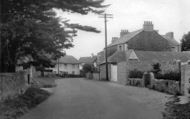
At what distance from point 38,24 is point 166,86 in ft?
35.1

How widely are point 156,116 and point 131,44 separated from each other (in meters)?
39.2

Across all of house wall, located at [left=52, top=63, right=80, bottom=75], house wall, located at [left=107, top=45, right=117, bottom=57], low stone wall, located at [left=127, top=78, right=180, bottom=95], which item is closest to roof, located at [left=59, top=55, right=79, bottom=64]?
house wall, located at [left=52, top=63, right=80, bottom=75]

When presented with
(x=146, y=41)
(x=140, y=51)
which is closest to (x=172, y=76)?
(x=140, y=51)

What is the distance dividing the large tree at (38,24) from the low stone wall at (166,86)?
7.35m

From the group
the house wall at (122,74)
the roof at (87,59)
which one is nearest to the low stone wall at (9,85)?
the house wall at (122,74)

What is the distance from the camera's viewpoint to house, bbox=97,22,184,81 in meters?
33.2

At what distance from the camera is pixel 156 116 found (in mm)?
10227

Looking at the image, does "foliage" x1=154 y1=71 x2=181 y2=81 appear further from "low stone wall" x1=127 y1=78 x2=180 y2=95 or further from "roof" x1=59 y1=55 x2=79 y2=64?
"roof" x1=59 y1=55 x2=79 y2=64

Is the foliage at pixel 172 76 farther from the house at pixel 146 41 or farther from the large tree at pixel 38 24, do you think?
the house at pixel 146 41

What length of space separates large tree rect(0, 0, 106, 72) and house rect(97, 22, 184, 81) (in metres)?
15.7

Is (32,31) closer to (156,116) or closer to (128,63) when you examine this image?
(156,116)

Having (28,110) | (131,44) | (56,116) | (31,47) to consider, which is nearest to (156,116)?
(56,116)

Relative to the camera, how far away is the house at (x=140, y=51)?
33188 millimetres

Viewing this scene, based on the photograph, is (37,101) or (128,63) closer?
(37,101)
